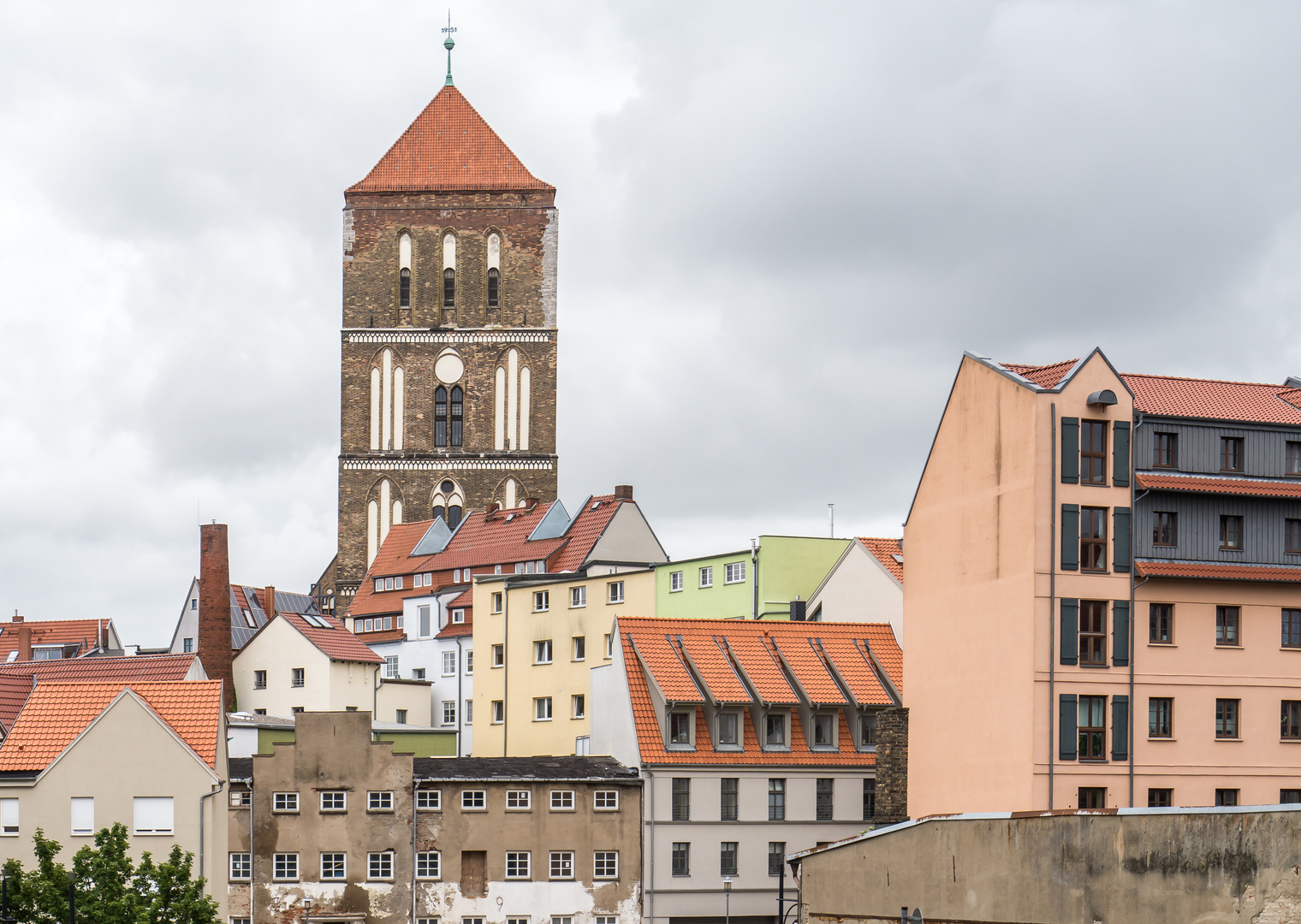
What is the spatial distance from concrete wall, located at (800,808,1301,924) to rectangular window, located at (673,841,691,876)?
7.75 meters

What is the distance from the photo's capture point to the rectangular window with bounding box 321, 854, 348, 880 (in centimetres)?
7431

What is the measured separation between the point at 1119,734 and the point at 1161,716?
1701 millimetres

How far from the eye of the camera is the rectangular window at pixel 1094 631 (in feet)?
223

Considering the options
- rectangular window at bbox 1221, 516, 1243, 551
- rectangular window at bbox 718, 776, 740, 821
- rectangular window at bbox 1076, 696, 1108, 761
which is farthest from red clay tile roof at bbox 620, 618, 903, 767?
rectangular window at bbox 1221, 516, 1243, 551

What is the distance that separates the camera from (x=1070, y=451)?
6794 centimetres

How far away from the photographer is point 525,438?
128875 mm

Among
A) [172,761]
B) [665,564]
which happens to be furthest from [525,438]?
[172,761]

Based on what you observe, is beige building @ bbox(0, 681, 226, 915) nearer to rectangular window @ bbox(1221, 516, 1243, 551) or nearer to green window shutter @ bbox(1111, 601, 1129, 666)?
green window shutter @ bbox(1111, 601, 1129, 666)

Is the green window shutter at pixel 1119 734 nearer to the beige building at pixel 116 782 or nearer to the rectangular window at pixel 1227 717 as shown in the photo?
the rectangular window at pixel 1227 717

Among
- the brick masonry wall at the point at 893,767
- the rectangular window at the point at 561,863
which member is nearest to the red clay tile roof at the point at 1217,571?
the brick masonry wall at the point at 893,767

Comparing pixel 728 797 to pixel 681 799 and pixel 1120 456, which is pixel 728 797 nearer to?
pixel 681 799

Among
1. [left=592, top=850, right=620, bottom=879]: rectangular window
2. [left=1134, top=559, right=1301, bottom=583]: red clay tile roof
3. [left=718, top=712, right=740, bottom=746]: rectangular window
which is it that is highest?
[left=1134, top=559, right=1301, bottom=583]: red clay tile roof

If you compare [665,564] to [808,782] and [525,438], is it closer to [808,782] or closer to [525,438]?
[808,782]

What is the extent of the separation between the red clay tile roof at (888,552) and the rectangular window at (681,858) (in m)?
14.4
